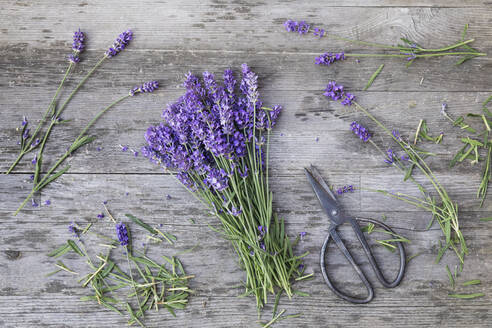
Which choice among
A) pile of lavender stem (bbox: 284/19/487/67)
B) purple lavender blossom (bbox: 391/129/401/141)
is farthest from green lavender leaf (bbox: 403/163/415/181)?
pile of lavender stem (bbox: 284/19/487/67)

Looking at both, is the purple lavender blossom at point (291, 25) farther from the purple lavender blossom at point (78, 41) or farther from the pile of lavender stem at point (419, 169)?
the purple lavender blossom at point (78, 41)

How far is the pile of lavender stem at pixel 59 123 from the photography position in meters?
1.38

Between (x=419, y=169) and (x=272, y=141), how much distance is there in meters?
0.58

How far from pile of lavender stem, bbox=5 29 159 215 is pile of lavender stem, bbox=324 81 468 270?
0.76 metres

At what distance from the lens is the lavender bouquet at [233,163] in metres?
1.24

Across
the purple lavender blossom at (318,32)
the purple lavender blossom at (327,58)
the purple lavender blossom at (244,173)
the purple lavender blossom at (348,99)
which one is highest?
the purple lavender blossom at (318,32)

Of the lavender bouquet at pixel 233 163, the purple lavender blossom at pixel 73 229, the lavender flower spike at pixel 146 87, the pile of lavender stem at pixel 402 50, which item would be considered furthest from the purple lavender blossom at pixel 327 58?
the purple lavender blossom at pixel 73 229

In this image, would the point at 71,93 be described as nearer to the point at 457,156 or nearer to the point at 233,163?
the point at 233,163

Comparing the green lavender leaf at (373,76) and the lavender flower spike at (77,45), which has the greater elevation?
the lavender flower spike at (77,45)

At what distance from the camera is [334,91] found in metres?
1.40

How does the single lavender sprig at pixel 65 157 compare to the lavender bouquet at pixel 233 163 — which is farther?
the single lavender sprig at pixel 65 157

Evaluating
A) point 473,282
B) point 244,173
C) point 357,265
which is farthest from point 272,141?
point 473,282

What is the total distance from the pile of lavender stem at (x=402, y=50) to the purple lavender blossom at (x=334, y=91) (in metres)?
0.09

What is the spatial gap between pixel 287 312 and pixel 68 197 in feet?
3.08
